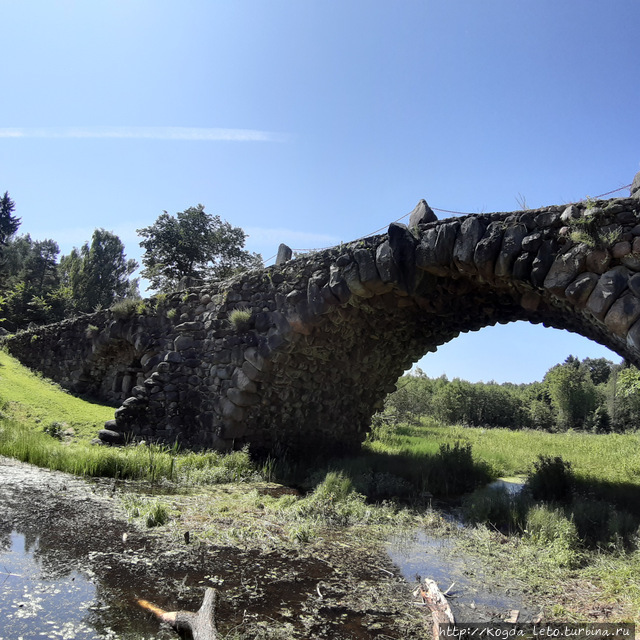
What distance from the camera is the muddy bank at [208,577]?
284 cm

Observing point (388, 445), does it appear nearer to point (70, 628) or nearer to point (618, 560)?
point (618, 560)

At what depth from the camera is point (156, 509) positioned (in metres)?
4.72

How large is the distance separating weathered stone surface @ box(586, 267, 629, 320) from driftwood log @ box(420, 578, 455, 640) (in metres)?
3.23

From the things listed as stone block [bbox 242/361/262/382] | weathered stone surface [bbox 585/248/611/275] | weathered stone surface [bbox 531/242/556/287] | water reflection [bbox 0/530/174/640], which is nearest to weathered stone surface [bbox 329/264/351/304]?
stone block [bbox 242/361/262/382]

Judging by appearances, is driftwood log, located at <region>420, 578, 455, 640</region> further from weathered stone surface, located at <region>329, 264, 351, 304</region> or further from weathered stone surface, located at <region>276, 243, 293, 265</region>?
weathered stone surface, located at <region>276, 243, 293, 265</region>

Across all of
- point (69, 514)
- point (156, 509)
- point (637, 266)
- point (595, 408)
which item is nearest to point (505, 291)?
point (637, 266)

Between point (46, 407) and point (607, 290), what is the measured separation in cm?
1088

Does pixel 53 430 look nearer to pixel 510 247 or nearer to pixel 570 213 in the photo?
pixel 510 247

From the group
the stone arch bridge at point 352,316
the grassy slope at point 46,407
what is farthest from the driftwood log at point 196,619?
the grassy slope at point 46,407

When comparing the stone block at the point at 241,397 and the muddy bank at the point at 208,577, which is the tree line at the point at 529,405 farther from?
the muddy bank at the point at 208,577

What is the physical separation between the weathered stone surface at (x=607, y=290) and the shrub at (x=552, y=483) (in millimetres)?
2919

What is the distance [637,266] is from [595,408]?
110 feet

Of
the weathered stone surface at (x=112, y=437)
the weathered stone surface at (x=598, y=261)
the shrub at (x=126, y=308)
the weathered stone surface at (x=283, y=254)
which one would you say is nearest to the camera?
the weathered stone surface at (x=598, y=261)

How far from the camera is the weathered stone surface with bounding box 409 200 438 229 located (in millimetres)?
6770
